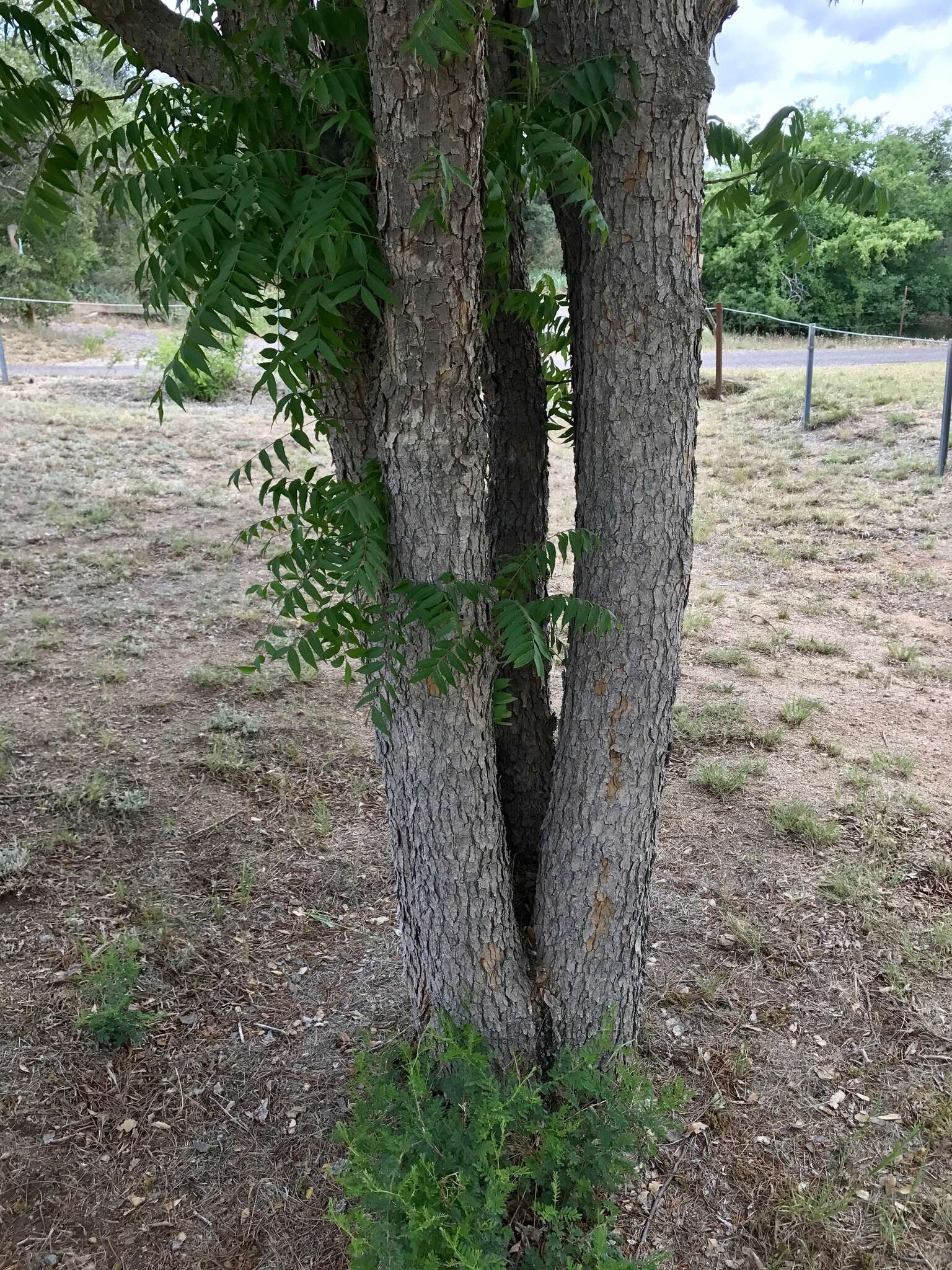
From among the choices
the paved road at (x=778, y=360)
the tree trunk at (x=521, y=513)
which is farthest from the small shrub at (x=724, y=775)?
the paved road at (x=778, y=360)

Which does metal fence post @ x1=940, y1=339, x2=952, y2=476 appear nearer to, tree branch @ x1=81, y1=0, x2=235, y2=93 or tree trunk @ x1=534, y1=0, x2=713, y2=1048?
tree trunk @ x1=534, y1=0, x2=713, y2=1048

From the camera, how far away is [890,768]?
15.4 feet

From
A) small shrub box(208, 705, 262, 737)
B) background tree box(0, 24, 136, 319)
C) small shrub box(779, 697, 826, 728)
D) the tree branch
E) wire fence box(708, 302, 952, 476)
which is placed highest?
background tree box(0, 24, 136, 319)

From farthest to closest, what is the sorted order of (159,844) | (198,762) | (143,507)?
(143,507), (198,762), (159,844)

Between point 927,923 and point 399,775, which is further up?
point 399,775

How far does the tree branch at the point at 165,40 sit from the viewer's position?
2012 mm

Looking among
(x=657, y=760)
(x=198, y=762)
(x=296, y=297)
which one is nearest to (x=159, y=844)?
(x=198, y=762)

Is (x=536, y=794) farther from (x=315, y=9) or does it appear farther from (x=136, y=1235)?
(x=315, y=9)

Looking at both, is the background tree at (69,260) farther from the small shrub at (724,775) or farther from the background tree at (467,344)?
the background tree at (467,344)

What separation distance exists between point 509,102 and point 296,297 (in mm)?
718

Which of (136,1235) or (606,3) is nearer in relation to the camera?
(606,3)

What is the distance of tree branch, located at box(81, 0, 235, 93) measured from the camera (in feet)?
6.60

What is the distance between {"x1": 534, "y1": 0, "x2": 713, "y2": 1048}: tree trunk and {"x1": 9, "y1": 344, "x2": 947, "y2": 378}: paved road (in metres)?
13.5

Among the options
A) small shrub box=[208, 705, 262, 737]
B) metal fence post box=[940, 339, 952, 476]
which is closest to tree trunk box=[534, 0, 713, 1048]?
small shrub box=[208, 705, 262, 737]
